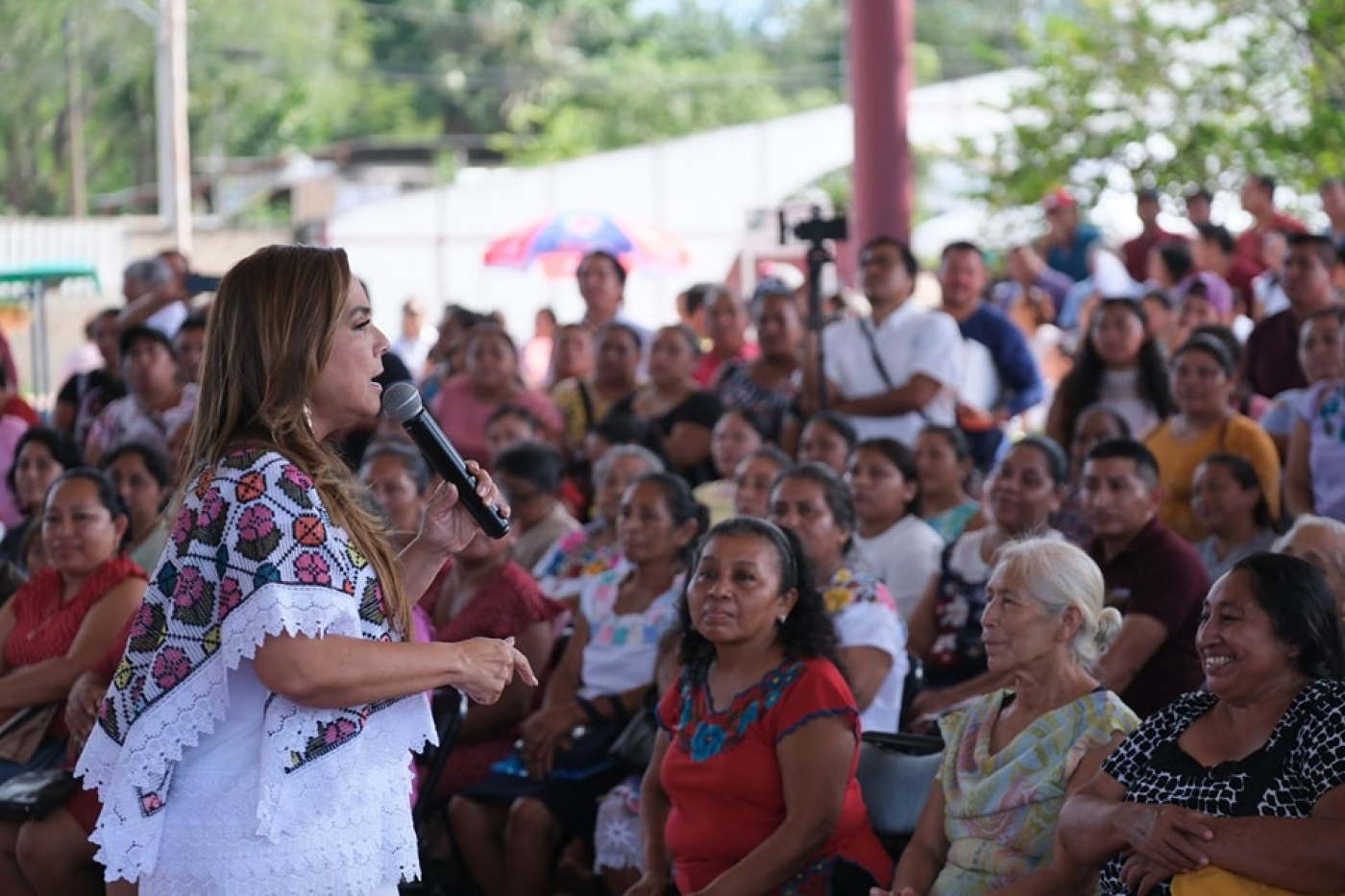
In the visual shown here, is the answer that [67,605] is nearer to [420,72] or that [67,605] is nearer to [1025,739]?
[1025,739]

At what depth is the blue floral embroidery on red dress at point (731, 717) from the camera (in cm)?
405

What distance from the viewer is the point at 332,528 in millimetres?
2643

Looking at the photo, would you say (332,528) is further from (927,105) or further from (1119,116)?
(927,105)

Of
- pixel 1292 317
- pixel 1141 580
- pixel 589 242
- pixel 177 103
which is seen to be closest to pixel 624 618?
pixel 1141 580

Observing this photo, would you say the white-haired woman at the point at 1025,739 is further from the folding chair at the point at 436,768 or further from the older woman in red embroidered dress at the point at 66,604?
the older woman in red embroidered dress at the point at 66,604

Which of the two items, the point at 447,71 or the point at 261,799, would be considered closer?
the point at 261,799

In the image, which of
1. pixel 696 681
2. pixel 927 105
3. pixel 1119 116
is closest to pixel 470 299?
pixel 927 105

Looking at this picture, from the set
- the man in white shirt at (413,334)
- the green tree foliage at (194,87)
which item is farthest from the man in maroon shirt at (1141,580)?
the green tree foliage at (194,87)

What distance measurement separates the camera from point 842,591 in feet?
15.8

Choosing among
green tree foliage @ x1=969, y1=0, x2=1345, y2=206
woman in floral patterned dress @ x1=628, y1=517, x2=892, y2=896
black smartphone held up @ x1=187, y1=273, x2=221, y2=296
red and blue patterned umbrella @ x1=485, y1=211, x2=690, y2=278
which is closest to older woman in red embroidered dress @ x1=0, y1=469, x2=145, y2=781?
woman in floral patterned dress @ x1=628, y1=517, x2=892, y2=896

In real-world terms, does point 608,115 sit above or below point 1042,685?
above

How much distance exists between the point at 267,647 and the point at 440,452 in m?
0.38

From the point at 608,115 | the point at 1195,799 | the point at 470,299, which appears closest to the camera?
the point at 1195,799

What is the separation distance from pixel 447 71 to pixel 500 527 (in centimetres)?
4198
